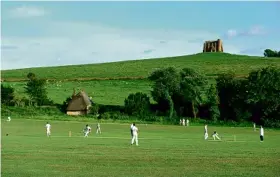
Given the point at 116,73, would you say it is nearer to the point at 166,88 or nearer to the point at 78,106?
the point at 78,106

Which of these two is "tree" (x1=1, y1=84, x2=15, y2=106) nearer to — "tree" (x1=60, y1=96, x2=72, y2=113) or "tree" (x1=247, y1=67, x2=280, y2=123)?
"tree" (x1=60, y1=96, x2=72, y2=113)

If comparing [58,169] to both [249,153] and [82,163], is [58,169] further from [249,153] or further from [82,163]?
[249,153]

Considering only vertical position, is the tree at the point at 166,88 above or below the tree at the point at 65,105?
above

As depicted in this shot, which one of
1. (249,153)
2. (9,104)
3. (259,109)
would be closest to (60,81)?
(9,104)

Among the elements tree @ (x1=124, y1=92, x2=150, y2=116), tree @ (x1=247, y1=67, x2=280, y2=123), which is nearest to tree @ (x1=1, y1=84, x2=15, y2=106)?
tree @ (x1=124, y1=92, x2=150, y2=116)

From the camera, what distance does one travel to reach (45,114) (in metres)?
97.3

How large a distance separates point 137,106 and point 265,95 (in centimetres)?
2049

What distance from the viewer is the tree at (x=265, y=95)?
92938 mm

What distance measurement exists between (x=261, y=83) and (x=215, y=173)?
7335cm

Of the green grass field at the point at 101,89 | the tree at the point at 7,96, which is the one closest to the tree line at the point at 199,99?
the tree at the point at 7,96

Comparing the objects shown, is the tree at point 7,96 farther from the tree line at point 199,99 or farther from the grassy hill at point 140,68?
the grassy hill at point 140,68

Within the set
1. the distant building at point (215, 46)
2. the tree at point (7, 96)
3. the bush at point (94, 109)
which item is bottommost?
the bush at point (94, 109)

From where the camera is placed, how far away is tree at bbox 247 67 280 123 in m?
92.9

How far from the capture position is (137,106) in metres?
97.8
